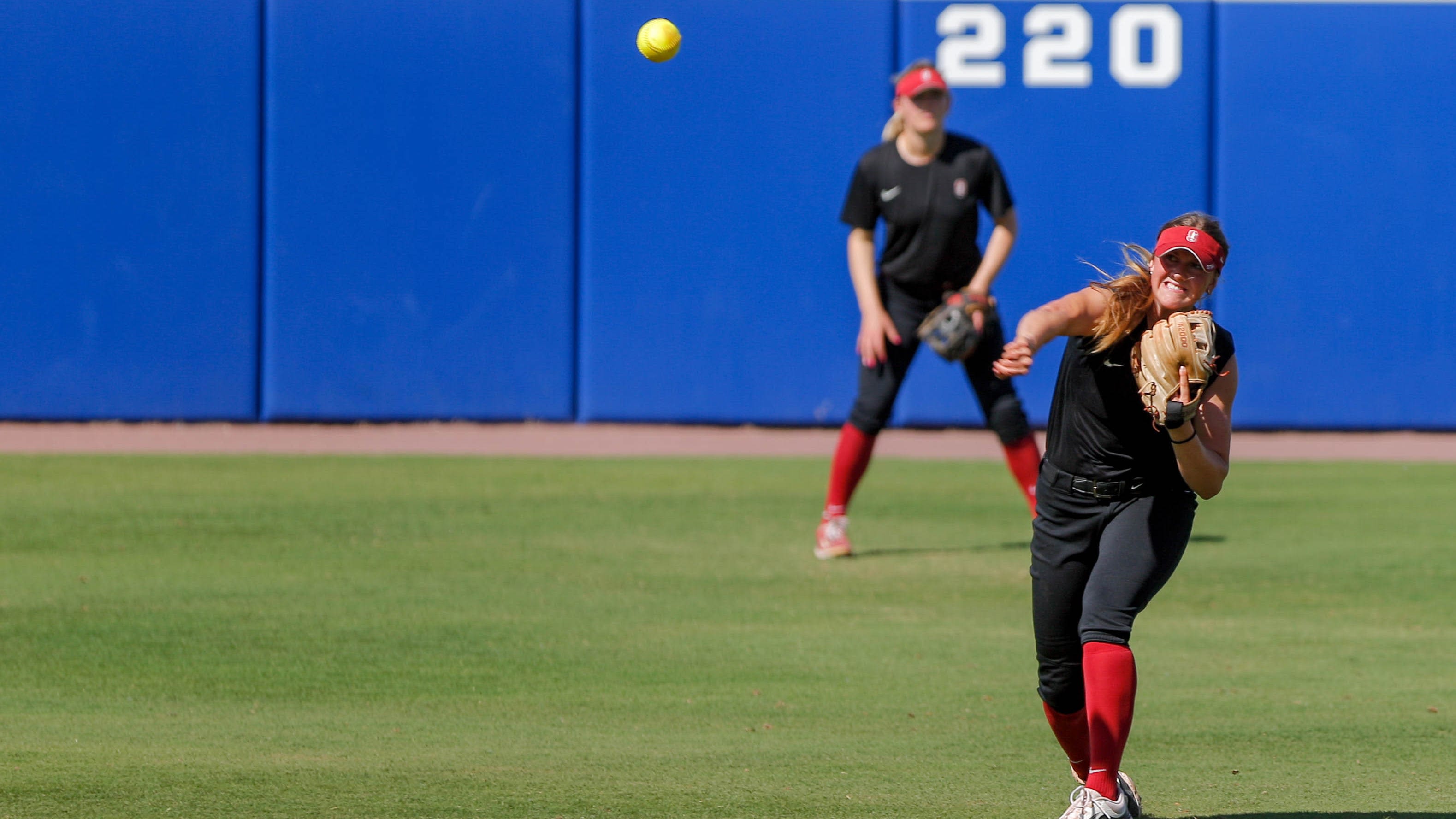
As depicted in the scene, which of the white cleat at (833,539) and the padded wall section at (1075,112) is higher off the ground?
the padded wall section at (1075,112)

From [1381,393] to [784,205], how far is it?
15.1 ft

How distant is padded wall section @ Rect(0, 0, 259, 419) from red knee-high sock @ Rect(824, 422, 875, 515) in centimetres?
597

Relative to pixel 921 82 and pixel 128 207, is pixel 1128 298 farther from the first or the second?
pixel 128 207

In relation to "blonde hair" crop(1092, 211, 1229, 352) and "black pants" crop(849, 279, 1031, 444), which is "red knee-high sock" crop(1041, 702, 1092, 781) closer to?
"blonde hair" crop(1092, 211, 1229, 352)

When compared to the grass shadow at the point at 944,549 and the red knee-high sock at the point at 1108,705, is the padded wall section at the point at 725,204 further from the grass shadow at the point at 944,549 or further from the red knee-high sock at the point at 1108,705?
the red knee-high sock at the point at 1108,705

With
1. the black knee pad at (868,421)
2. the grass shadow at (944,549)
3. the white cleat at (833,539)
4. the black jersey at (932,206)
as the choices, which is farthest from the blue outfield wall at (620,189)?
the white cleat at (833,539)

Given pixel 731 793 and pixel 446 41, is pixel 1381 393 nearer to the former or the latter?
pixel 446 41

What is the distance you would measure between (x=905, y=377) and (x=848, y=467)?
49 cm

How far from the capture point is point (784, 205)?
1259 cm

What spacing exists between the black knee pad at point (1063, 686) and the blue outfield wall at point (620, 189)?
8.40m

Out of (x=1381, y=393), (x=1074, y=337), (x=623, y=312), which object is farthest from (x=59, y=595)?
(x=1381, y=393)

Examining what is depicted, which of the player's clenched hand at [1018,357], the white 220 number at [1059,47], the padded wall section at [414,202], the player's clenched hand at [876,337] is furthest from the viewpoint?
the white 220 number at [1059,47]

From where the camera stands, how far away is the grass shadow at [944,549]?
26.7ft

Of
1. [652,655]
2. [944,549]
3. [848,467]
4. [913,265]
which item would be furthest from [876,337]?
[652,655]
